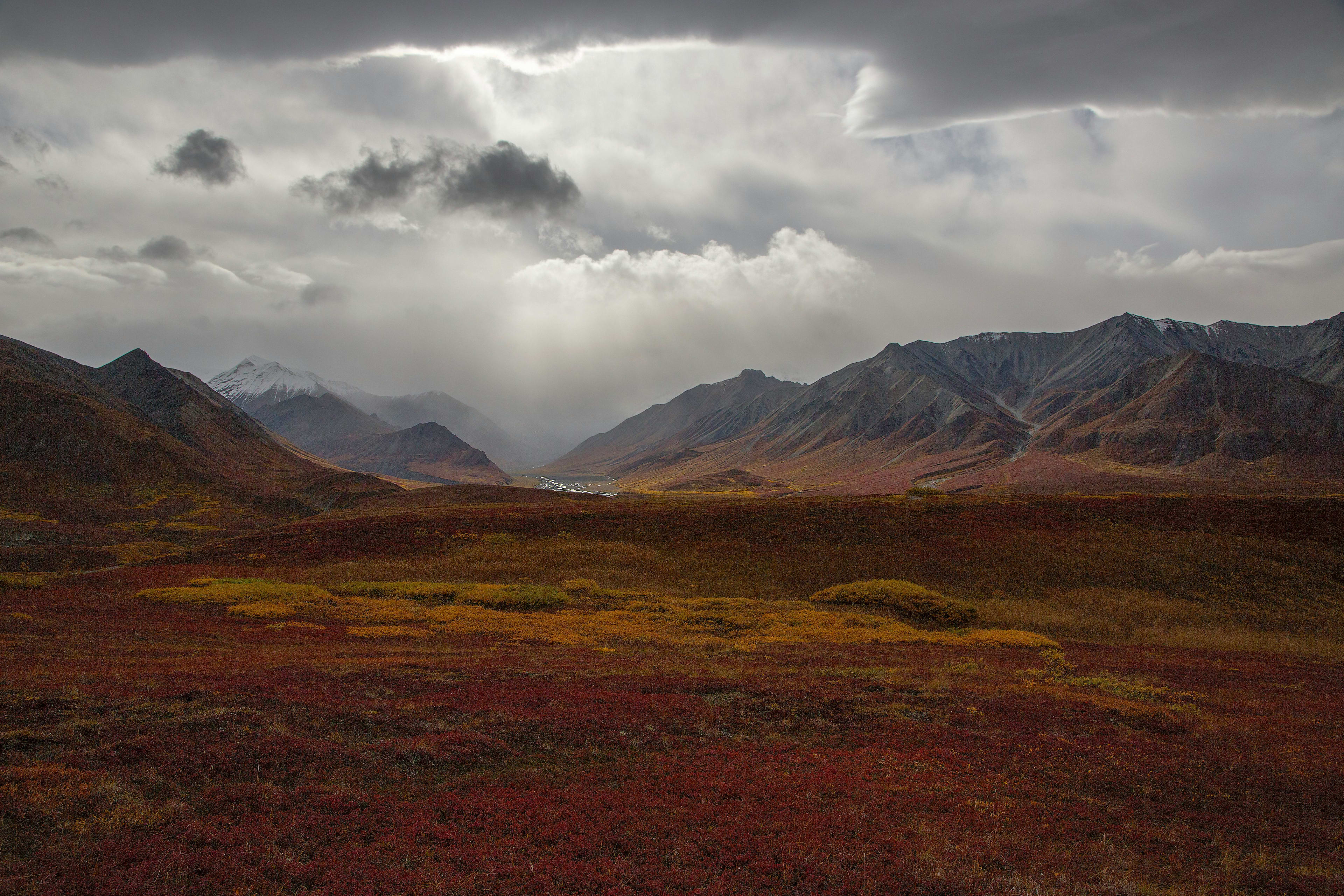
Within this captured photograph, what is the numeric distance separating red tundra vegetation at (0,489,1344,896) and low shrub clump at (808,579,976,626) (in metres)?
1.55

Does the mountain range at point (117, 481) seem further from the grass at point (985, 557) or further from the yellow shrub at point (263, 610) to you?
the yellow shrub at point (263, 610)

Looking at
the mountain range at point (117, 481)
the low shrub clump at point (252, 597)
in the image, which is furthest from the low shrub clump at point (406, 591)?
the mountain range at point (117, 481)

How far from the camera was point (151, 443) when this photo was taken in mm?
152250

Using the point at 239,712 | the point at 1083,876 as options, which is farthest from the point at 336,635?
the point at 1083,876

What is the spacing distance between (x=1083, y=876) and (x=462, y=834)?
36.5ft

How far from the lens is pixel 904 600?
4225 cm

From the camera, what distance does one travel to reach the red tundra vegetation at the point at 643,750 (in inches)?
386

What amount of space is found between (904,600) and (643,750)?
31835mm

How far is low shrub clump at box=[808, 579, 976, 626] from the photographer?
4056 centimetres

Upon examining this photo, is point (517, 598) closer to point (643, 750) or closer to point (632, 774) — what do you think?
point (643, 750)

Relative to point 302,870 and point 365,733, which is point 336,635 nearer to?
point 365,733

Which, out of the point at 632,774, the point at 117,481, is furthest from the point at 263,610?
the point at 117,481

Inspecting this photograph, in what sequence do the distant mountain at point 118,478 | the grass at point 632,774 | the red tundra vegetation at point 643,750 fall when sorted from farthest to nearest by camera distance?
the distant mountain at point 118,478 → the red tundra vegetation at point 643,750 → the grass at point 632,774

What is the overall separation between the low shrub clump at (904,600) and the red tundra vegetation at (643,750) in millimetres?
1546
